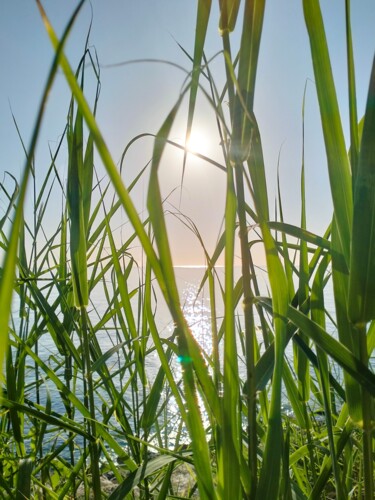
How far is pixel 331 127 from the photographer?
0.47 meters

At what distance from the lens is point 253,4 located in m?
0.44

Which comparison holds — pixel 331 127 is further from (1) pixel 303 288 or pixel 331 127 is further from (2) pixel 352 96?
(1) pixel 303 288

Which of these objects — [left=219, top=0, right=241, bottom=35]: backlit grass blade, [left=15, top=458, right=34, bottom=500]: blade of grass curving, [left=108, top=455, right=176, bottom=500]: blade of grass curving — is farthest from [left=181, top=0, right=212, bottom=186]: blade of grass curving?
[left=15, top=458, right=34, bottom=500]: blade of grass curving

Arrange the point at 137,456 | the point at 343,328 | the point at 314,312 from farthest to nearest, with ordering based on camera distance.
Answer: the point at 137,456, the point at 314,312, the point at 343,328

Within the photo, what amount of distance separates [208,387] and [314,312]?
28 centimetres

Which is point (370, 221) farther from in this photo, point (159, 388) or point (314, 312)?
point (159, 388)

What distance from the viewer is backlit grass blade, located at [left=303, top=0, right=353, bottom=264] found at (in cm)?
45

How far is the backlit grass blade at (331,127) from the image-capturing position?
1.47 ft

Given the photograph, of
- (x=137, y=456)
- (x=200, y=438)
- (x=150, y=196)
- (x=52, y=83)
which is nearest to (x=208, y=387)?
(x=200, y=438)

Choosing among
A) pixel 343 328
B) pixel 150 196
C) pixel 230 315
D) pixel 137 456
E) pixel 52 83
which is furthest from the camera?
pixel 137 456

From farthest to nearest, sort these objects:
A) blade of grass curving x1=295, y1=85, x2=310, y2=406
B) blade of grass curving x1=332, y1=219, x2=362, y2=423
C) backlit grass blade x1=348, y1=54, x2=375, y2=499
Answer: blade of grass curving x1=295, y1=85, x2=310, y2=406, blade of grass curving x1=332, y1=219, x2=362, y2=423, backlit grass blade x1=348, y1=54, x2=375, y2=499

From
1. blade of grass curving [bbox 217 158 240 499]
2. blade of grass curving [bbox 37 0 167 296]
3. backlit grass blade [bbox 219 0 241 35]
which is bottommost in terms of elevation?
blade of grass curving [bbox 217 158 240 499]

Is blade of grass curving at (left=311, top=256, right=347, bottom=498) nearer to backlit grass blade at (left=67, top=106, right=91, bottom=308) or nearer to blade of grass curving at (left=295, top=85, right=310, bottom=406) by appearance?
blade of grass curving at (left=295, top=85, right=310, bottom=406)

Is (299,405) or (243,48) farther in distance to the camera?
(299,405)
